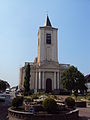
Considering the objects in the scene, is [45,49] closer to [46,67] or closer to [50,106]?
[46,67]

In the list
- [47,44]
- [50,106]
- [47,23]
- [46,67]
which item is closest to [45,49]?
[47,44]

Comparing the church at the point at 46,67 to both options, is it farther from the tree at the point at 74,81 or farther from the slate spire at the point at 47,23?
the tree at the point at 74,81

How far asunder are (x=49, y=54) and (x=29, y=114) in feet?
150

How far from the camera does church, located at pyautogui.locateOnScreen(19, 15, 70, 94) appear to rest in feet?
180

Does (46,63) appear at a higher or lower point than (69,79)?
higher

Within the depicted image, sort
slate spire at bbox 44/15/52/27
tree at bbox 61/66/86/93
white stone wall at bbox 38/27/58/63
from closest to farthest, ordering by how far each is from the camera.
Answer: tree at bbox 61/66/86/93
white stone wall at bbox 38/27/58/63
slate spire at bbox 44/15/52/27

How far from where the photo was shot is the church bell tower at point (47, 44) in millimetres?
56625

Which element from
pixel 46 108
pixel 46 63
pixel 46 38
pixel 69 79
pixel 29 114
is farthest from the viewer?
pixel 46 38

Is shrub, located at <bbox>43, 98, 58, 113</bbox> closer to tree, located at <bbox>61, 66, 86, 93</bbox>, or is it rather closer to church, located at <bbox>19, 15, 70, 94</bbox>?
tree, located at <bbox>61, 66, 86, 93</bbox>

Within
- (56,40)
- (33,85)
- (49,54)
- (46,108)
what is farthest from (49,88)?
(46,108)

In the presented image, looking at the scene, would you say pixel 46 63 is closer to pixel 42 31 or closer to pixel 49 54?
pixel 49 54

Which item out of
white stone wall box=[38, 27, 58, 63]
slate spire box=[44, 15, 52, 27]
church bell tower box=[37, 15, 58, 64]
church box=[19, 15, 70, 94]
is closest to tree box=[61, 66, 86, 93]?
church box=[19, 15, 70, 94]

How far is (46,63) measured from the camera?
180 feet

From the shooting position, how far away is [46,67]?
181 feet
